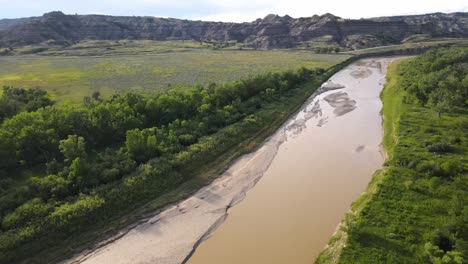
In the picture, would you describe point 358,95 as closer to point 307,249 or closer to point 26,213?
point 307,249

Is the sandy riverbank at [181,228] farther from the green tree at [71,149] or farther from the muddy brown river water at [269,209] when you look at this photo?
the green tree at [71,149]

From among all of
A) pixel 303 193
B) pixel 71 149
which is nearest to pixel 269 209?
pixel 303 193

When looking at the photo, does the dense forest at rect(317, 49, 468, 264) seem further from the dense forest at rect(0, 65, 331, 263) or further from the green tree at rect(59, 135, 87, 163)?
the green tree at rect(59, 135, 87, 163)

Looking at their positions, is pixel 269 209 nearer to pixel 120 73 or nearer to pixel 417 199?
pixel 417 199

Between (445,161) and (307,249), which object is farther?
(445,161)

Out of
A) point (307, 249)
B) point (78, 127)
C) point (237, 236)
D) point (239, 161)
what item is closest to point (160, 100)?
point (78, 127)
